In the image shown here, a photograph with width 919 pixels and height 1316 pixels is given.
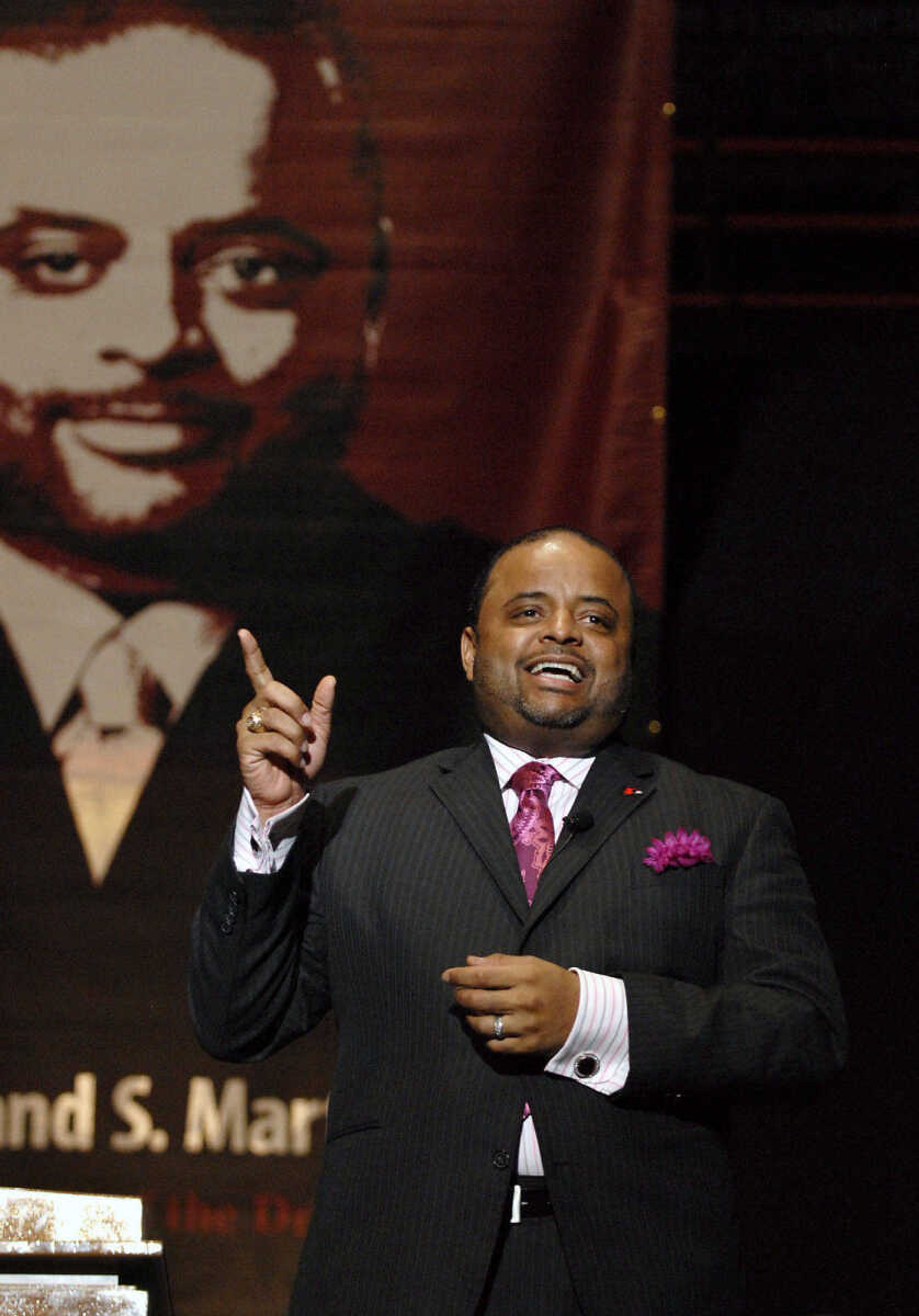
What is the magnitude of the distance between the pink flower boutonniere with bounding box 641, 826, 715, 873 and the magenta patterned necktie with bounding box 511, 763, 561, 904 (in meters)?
0.13

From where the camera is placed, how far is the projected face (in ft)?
9.86

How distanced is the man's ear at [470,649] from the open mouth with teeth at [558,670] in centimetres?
15

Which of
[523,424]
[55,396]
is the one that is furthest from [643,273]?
[55,396]

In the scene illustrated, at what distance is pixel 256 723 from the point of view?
1.91 m

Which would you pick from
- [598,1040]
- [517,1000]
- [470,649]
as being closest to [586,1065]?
[598,1040]

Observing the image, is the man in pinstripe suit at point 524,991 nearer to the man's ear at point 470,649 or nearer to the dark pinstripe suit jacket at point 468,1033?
Result: the dark pinstripe suit jacket at point 468,1033

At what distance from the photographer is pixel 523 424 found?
9.69 feet

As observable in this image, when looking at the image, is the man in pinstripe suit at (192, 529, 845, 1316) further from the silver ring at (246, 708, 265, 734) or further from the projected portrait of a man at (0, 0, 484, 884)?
the projected portrait of a man at (0, 0, 484, 884)

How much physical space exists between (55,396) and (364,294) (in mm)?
592

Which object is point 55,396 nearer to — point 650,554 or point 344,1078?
point 650,554

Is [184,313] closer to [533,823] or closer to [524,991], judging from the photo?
[533,823]

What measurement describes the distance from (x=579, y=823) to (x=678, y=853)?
13 cm

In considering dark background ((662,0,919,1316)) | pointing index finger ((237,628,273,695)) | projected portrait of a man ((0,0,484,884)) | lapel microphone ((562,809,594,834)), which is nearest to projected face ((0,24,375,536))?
projected portrait of a man ((0,0,484,884))

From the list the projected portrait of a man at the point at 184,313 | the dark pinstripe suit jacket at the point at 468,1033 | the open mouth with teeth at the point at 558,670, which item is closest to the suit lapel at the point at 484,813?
the dark pinstripe suit jacket at the point at 468,1033
